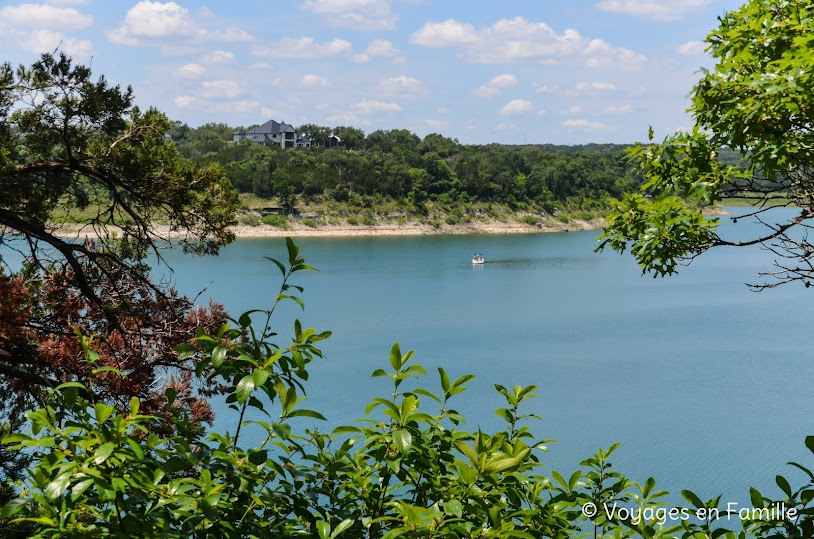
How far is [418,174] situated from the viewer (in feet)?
225

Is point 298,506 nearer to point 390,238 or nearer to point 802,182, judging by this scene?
point 802,182

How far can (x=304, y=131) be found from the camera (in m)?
91.9

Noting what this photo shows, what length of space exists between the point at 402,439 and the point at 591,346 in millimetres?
22085

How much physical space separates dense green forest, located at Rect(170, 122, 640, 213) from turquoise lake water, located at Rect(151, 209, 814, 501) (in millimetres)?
17688

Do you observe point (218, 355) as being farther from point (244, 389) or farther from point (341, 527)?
point (341, 527)

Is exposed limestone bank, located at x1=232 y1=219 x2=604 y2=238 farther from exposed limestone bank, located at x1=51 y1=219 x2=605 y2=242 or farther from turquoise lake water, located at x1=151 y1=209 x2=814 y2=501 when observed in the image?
turquoise lake water, located at x1=151 y1=209 x2=814 y2=501

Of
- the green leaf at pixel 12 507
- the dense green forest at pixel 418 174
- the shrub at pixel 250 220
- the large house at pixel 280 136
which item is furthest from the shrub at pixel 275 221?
the green leaf at pixel 12 507

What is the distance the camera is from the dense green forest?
6316 centimetres

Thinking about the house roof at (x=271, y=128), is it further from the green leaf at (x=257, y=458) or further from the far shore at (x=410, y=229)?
the green leaf at (x=257, y=458)

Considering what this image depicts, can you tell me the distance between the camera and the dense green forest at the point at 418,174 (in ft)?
207

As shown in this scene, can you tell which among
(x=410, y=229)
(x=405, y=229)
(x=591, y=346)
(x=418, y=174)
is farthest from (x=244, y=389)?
(x=418, y=174)

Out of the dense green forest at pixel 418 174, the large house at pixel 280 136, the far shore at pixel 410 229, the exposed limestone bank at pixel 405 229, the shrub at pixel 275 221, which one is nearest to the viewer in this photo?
the exposed limestone bank at pixel 405 229

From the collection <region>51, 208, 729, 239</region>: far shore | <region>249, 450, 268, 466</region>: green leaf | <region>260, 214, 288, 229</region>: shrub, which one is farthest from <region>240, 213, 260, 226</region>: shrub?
<region>249, 450, 268, 466</region>: green leaf

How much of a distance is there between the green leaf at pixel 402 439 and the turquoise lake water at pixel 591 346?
2.12ft
